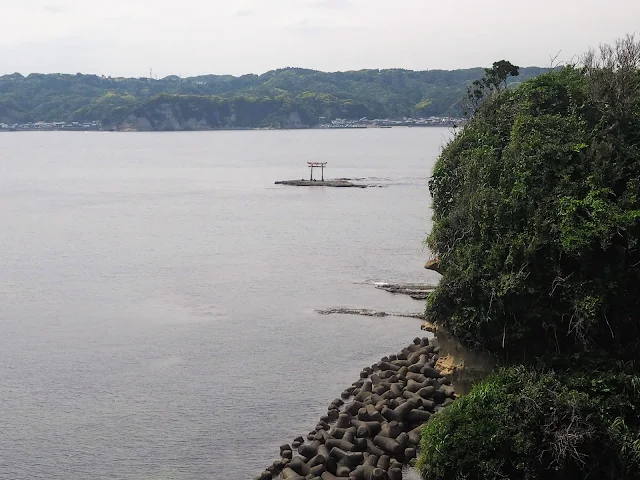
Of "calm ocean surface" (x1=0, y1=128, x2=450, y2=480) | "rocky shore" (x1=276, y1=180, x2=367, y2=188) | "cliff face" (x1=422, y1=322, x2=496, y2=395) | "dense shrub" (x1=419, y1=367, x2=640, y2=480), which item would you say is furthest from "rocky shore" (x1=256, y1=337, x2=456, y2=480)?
"rocky shore" (x1=276, y1=180, x2=367, y2=188)

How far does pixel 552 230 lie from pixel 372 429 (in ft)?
26.8

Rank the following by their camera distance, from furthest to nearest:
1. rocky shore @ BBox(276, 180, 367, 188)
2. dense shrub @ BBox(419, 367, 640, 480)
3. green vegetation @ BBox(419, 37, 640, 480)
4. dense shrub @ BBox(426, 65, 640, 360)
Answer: rocky shore @ BBox(276, 180, 367, 188), dense shrub @ BBox(426, 65, 640, 360), green vegetation @ BBox(419, 37, 640, 480), dense shrub @ BBox(419, 367, 640, 480)

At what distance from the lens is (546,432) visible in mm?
20984

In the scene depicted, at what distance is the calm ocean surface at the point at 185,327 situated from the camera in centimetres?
2872

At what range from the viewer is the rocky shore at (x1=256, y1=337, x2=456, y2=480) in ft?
78.8

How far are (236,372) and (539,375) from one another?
16137 millimetres

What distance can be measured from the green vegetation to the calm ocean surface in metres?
8.11

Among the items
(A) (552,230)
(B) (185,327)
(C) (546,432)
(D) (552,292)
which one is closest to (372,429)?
(C) (546,432)

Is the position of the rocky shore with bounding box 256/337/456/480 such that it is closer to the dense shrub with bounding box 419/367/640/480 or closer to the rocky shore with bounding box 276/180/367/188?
the dense shrub with bounding box 419/367/640/480

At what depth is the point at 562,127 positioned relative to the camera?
86.2 ft

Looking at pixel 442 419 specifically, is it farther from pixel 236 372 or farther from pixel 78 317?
pixel 78 317

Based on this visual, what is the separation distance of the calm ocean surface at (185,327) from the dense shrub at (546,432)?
761 centimetres

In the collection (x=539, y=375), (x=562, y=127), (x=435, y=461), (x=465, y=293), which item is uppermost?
(x=562, y=127)

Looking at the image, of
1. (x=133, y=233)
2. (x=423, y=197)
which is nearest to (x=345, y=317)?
(x=133, y=233)
